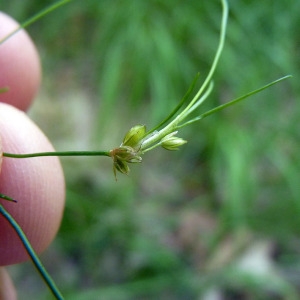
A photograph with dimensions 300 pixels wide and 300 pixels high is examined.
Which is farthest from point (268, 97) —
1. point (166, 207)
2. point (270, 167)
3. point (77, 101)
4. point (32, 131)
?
point (32, 131)

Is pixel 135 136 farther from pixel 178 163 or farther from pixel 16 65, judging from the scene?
pixel 178 163

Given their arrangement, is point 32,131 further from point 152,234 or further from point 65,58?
point 65,58

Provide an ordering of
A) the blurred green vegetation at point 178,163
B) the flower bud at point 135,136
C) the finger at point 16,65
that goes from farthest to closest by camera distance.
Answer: the blurred green vegetation at point 178,163, the finger at point 16,65, the flower bud at point 135,136

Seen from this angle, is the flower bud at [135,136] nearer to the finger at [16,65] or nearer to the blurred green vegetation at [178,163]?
the finger at [16,65]

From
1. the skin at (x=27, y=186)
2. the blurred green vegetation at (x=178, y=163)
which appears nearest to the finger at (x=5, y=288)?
the skin at (x=27, y=186)

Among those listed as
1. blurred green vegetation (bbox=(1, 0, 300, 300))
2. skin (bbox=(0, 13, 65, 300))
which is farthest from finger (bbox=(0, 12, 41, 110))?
blurred green vegetation (bbox=(1, 0, 300, 300))

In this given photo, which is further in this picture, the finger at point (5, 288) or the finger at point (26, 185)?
the finger at point (5, 288)
